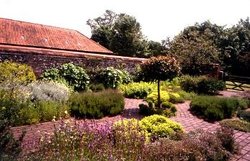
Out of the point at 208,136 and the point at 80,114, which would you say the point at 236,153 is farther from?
the point at 80,114

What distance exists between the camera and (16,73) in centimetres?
1041

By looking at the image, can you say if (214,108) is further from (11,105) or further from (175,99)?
(11,105)

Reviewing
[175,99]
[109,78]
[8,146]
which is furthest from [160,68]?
[8,146]

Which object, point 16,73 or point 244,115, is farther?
point 16,73

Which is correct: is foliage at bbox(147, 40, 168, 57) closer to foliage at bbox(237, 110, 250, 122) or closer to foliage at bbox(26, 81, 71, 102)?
foliage at bbox(237, 110, 250, 122)

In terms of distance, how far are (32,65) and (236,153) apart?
29.4 ft

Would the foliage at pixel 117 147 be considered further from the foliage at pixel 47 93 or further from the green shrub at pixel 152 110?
the foliage at pixel 47 93

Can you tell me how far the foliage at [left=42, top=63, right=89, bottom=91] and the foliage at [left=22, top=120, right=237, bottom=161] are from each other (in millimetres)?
6988

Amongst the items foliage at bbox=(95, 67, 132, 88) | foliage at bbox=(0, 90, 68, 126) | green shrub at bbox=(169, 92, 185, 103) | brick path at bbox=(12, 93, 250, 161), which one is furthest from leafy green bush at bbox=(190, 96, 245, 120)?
foliage at bbox=(0, 90, 68, 126)

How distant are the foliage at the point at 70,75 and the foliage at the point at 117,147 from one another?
6988 millimetres

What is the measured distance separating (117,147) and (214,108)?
5.54 m

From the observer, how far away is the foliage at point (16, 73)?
9771 mm

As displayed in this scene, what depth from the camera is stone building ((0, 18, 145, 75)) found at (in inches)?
464

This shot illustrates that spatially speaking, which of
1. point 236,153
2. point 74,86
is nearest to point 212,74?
point 74,86
